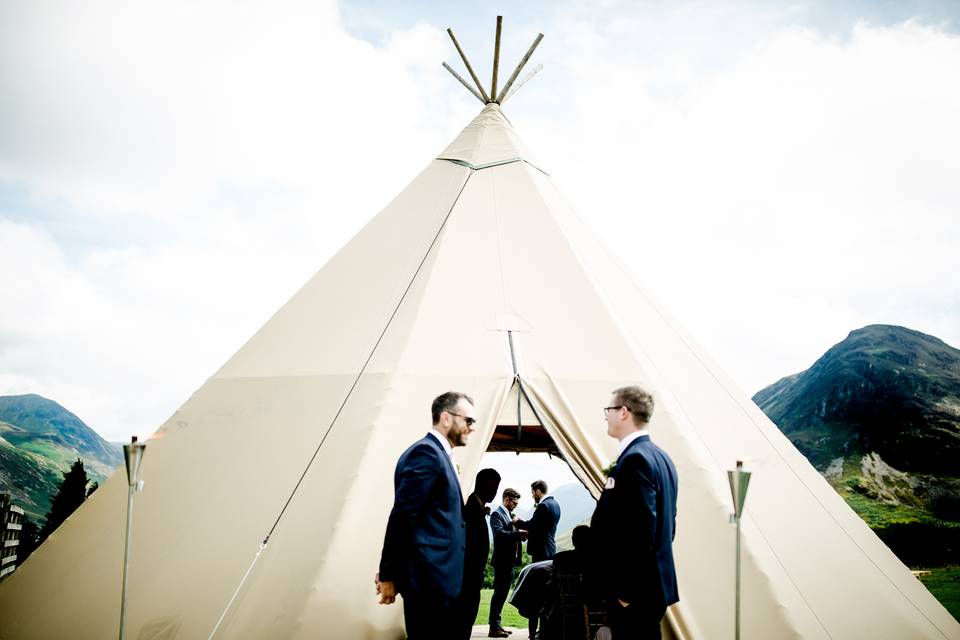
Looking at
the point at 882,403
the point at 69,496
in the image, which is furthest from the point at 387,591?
the point at 882,403

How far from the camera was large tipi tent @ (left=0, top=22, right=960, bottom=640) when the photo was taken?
372cm

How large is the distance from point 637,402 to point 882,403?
2412cm

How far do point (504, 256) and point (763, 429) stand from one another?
2.78 meters

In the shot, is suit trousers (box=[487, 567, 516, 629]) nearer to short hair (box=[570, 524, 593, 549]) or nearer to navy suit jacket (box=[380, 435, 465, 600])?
short hair (box=[570, 524, 593, 549])

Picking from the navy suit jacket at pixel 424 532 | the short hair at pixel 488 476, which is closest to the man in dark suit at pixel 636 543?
the navy suit jacket at pixel 424 532

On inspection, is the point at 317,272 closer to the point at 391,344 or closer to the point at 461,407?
the point at 391,344

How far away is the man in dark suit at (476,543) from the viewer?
4.48 meters

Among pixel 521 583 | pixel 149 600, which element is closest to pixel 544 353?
pixel 521 583

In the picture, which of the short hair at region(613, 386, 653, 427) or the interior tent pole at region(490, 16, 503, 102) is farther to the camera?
the interior tent pole at region(490, 16, 503, 102)

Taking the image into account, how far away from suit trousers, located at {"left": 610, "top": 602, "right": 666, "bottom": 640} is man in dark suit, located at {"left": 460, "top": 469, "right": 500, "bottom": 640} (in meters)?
1.69

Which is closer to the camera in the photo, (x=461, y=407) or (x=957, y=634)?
(x=461, y=407)

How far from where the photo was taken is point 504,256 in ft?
18.7

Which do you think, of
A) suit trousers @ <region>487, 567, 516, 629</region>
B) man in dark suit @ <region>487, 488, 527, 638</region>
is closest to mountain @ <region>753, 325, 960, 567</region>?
man in dark suit @ <region>487, 488, 527, 638</region>

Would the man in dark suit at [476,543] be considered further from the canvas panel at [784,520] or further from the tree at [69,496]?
the tree at [69,496]
